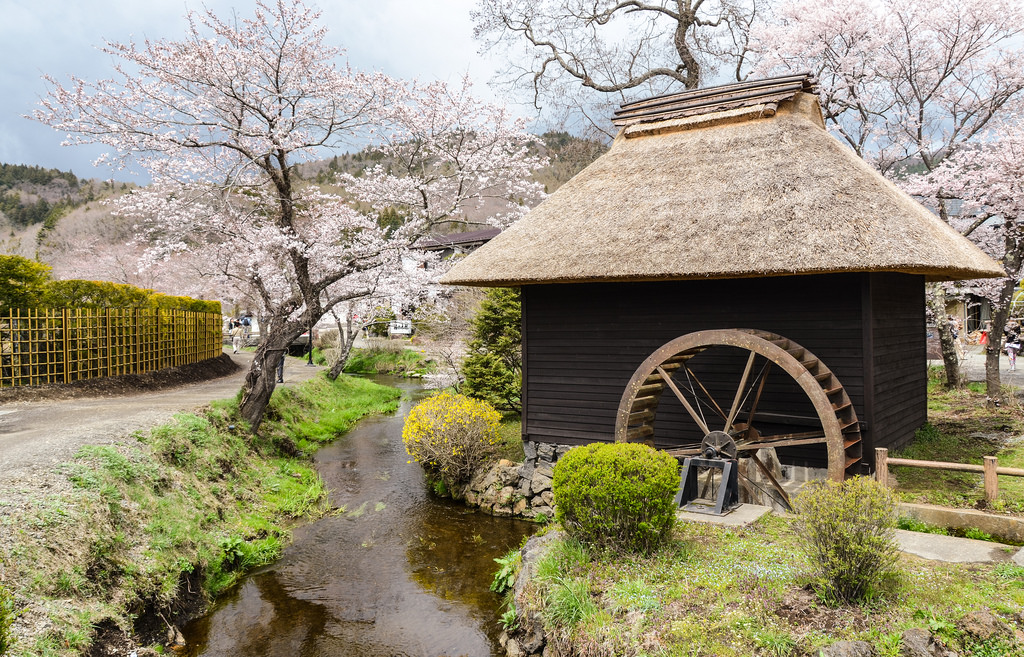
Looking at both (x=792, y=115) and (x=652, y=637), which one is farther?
(x=792, y=115)

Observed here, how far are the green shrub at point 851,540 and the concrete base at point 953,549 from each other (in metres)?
0.93

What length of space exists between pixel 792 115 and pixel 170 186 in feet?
37.9

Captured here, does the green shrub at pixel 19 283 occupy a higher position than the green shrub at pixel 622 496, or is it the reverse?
the green shrub at pixel 19 283

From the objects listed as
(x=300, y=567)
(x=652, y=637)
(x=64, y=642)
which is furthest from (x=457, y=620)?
(x=64, y=642)

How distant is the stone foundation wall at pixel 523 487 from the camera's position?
997 centimetres

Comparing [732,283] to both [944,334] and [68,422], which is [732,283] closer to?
[944,334]

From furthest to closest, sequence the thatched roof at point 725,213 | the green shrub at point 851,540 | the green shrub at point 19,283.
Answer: the green shrub at point 19,283 < the thatched roof at point 725,213 < the green shrub at point 851,540

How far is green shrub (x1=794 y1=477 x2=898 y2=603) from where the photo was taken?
4.42 meters

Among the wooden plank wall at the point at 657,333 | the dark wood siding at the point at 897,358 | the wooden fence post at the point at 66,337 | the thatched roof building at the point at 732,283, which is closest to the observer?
the thatched roof building at the point at 732,283

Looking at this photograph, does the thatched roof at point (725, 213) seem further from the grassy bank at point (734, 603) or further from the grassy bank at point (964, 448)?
the grassy bank at point (734, 603)

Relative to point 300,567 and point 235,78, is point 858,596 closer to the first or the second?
point 300,567

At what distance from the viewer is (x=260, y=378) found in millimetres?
11859

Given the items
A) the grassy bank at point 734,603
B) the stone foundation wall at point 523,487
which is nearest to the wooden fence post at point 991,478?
the grassy bank at point 734,603

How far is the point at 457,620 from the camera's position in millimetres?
6723
